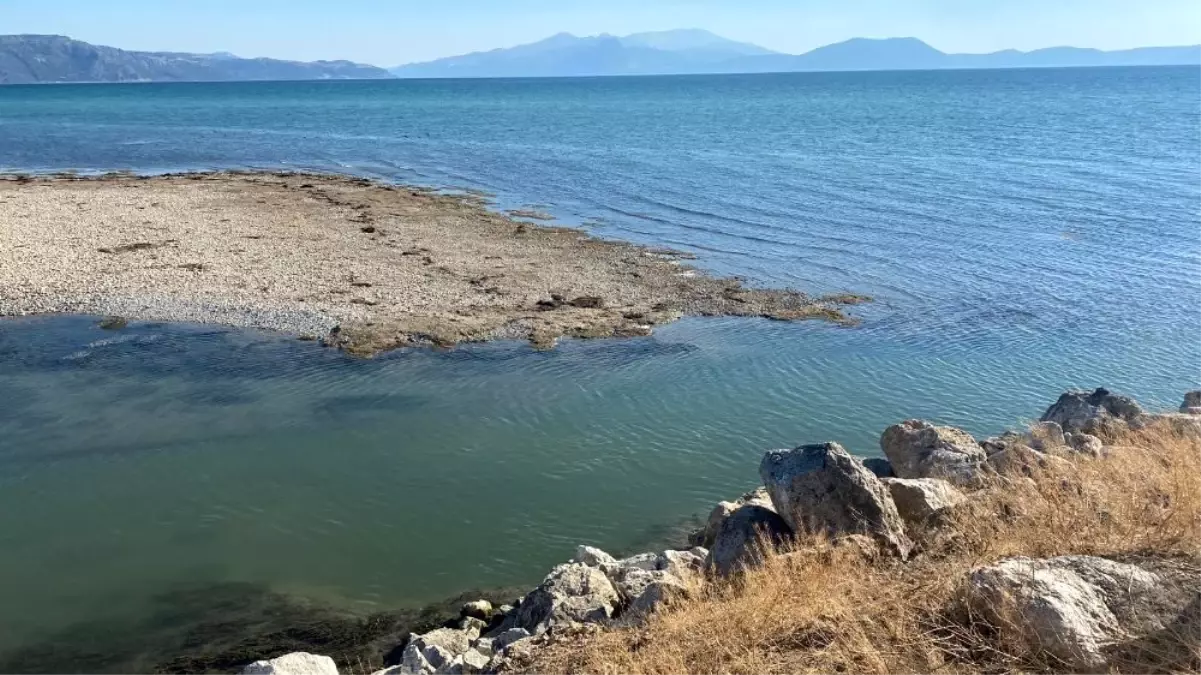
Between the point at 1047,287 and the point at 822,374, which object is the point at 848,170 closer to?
the point at 1047,287

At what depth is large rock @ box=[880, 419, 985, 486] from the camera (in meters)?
13.9

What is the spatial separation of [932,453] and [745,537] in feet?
16.5

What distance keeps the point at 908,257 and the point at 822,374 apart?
1394 cm

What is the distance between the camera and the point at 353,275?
29812 millimetres

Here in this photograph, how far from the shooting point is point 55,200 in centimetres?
4334

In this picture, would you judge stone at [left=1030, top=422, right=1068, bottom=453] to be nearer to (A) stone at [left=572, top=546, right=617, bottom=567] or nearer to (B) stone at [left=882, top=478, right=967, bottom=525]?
(B) stone at [left=882, top=478, right=967, bottom=525]

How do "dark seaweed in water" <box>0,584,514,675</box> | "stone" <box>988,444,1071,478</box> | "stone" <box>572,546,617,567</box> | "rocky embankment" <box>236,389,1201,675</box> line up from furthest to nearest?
"stone" <box>572,546,617,567</box>, "stone" <box>988,444,1071,478</box>, "dark seaweed in water" <box>0,584,514,675</box>, "rocky embankment" <box>236,389,1201,675</box>

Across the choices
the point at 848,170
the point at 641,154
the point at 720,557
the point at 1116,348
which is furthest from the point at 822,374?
the point at 641,154

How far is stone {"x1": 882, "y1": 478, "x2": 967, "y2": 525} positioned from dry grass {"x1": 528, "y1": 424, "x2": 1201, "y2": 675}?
41 cm

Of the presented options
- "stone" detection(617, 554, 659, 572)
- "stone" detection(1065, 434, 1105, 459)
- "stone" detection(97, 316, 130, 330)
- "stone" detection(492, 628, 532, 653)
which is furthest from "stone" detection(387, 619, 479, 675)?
"stone" detection(97, 316, 130, 330)

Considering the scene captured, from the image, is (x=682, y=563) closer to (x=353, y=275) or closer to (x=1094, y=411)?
(x=1094, y=411)

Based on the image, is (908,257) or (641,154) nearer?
(908,257)

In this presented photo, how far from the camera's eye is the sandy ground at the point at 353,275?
84.2 feet

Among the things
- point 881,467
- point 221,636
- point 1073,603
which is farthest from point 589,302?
point 1073,603
